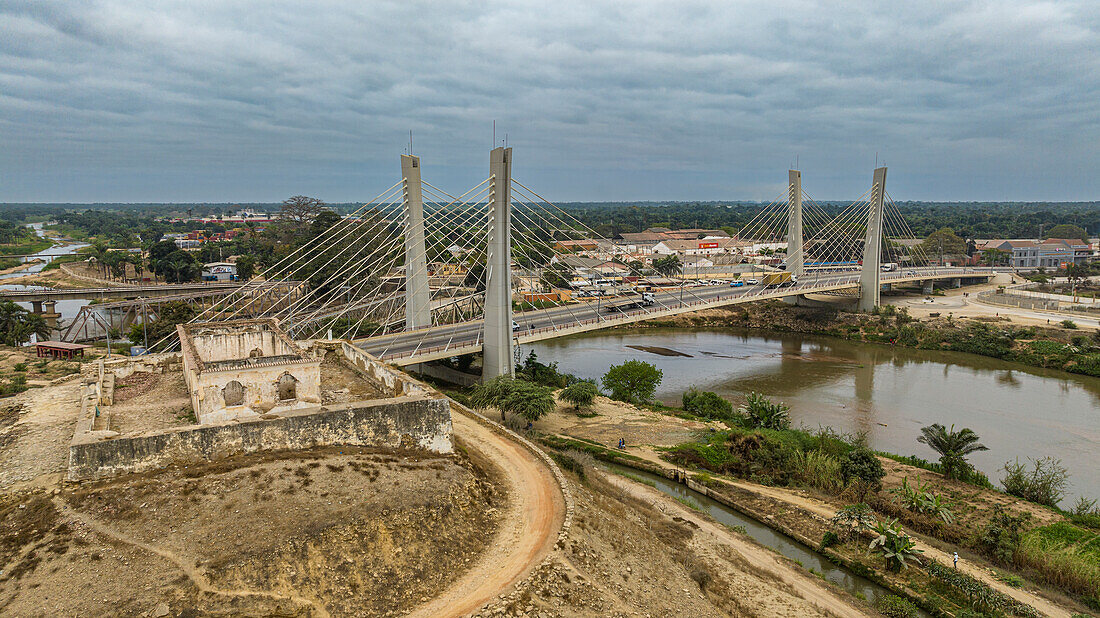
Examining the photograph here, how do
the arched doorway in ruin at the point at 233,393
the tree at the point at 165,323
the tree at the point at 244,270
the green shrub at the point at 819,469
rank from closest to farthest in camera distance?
1. the arched doorway in ruin at the point at 233,393
2. the green shrub at the point at 819,469
3. the tree at the point at 165,323
4. the tree at the point at 244,270

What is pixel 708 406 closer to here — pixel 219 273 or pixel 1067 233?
pixel 219 273

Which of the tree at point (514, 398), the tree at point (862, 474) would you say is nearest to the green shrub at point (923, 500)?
the tree at point (862, 474)

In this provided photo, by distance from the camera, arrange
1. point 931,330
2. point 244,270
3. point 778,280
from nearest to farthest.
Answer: point 931,330 → point 778,280 → point 244,270

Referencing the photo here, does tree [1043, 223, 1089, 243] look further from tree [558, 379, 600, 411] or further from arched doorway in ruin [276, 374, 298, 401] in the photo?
arched doorway in ruin [276, 374, 298, 401]

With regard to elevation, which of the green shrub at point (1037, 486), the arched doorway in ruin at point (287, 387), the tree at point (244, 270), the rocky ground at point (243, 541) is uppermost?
the tree at point (244, 270)

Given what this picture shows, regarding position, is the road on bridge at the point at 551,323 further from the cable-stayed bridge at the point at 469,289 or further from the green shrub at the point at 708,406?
the green shrub at the point at 708,406

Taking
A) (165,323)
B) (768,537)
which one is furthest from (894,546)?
(165,323)
